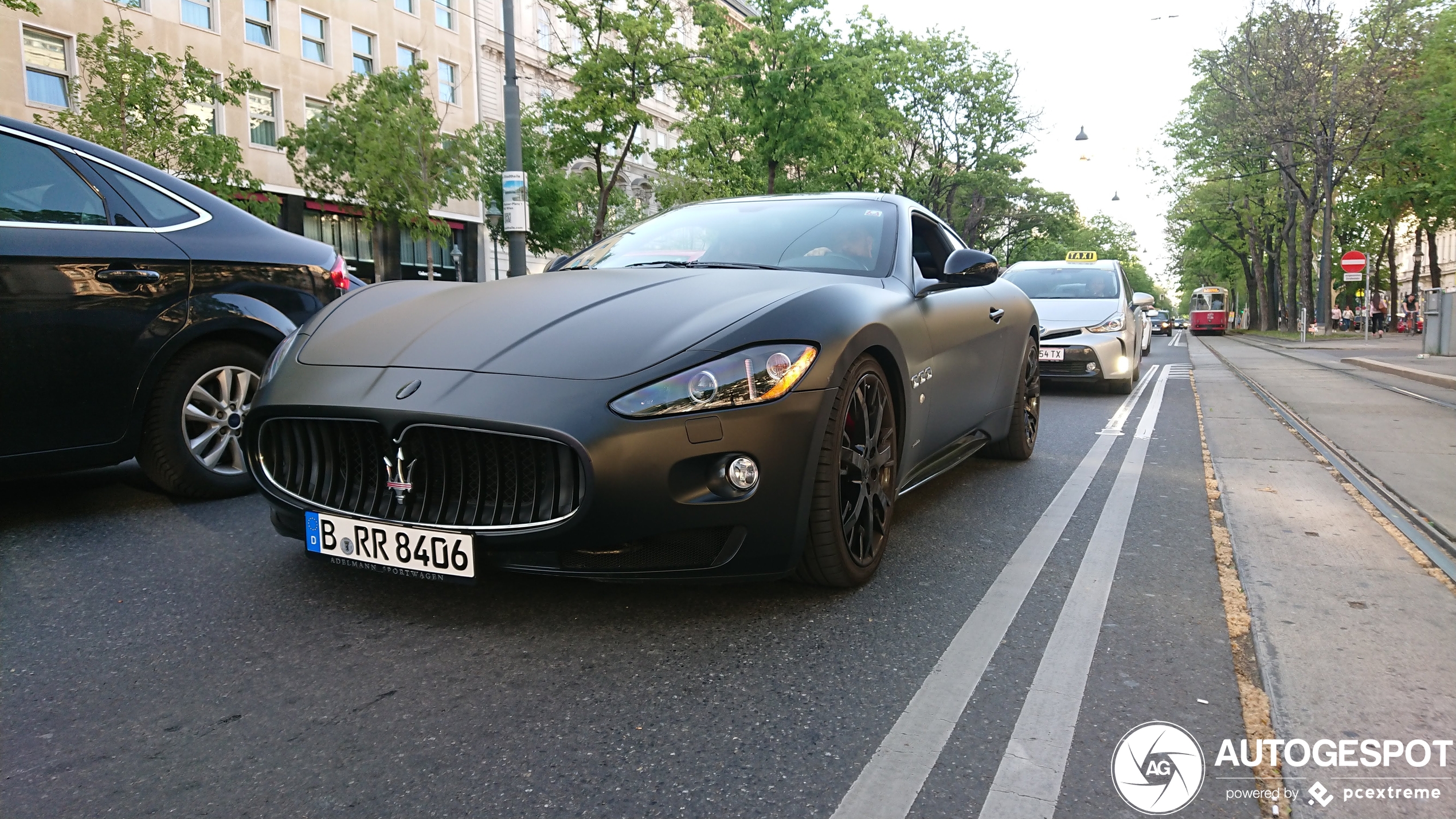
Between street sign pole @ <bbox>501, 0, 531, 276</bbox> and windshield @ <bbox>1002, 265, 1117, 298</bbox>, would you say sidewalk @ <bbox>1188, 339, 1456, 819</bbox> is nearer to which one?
windshield @ <bbox>1002, 265, 1117, 298</bbox>

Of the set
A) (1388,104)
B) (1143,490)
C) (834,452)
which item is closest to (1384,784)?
(834,452)

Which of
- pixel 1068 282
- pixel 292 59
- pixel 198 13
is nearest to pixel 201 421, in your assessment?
pixel 1068 282

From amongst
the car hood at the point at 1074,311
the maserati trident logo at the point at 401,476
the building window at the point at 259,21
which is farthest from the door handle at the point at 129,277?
the building window at the point at 259,21

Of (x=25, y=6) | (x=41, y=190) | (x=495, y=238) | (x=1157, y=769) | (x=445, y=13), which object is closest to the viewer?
(x=1157, y=769)

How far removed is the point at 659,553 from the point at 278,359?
1.52 m

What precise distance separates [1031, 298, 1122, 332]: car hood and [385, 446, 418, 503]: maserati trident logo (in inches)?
340

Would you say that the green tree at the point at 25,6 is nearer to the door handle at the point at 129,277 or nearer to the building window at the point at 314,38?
the door handle at the point at 129,277

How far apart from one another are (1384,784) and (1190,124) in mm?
48124

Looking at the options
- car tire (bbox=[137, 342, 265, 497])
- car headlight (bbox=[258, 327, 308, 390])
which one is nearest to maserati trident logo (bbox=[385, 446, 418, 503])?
car headlight (bbox=[258, 327, 308, 390])

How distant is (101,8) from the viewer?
25.2 m

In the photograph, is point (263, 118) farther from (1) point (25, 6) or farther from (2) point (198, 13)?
(1) point (25, 6)

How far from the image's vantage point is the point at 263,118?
96.4 ft

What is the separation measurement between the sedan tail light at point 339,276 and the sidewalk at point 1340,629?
13.4 ft

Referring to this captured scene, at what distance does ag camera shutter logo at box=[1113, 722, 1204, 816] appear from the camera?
1.98 metres
